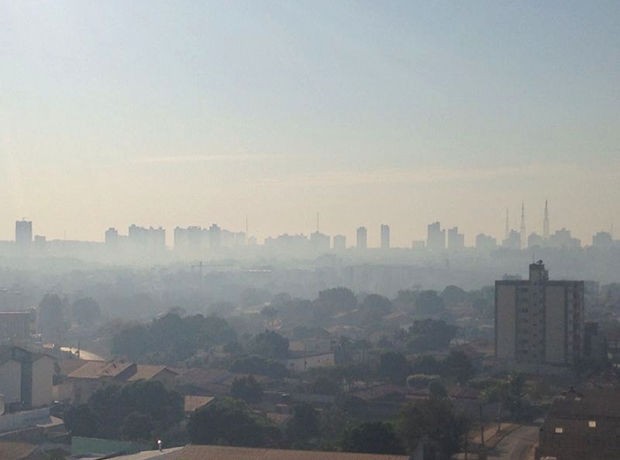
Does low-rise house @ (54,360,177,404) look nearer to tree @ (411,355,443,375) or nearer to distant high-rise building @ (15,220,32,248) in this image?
tree @ (411,355,443,375)

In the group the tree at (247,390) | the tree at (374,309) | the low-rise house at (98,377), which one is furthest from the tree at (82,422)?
the tree at (374,309)

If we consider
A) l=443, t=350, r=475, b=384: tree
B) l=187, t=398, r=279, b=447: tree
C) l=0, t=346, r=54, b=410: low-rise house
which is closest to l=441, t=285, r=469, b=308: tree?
l=443, t=350, r=475, b=384: tree

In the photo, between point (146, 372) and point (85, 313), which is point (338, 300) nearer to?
point (85, 313)

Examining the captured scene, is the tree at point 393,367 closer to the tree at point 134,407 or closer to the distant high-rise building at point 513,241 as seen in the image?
the tree at point 134,407

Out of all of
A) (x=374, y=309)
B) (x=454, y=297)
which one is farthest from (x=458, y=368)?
(x=454, y=297)

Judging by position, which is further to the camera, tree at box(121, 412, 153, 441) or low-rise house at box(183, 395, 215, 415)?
low-rise house at box(183, 395, 215, 415)

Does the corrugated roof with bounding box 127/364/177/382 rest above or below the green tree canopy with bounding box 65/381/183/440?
above

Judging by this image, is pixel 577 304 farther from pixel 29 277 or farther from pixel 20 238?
pixel 20 238
